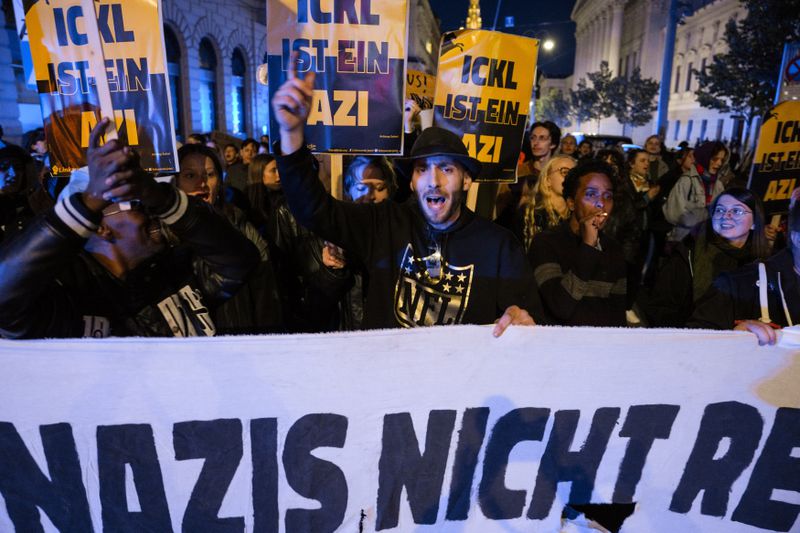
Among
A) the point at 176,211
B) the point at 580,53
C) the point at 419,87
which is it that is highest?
the point at 580,53

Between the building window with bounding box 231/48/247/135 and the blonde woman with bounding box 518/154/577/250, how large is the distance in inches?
876

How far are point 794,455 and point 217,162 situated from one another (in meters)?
3.31

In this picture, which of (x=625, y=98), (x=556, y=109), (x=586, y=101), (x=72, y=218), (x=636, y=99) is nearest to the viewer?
(x=72, y=218)

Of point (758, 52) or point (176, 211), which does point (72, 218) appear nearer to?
point (176, 211)

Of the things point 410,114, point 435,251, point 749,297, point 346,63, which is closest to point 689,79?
point 410,114

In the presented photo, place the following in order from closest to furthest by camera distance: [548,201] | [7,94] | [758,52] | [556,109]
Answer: [548,201] < [7,94] < [758,52] < [556,109]

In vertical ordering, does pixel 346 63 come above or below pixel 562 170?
above

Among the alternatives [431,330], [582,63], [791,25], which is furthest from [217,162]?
[582,63]

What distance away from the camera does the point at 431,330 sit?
6.60ft

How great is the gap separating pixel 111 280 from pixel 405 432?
1221 millimetres

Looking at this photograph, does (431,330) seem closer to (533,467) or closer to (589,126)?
(533,467)

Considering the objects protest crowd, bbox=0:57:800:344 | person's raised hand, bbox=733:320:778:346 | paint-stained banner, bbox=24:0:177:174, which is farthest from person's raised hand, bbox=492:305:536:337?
paint-stained banner, bbox=24:0:177:174

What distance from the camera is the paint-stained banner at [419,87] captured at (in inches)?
231

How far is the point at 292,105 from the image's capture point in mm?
2051
